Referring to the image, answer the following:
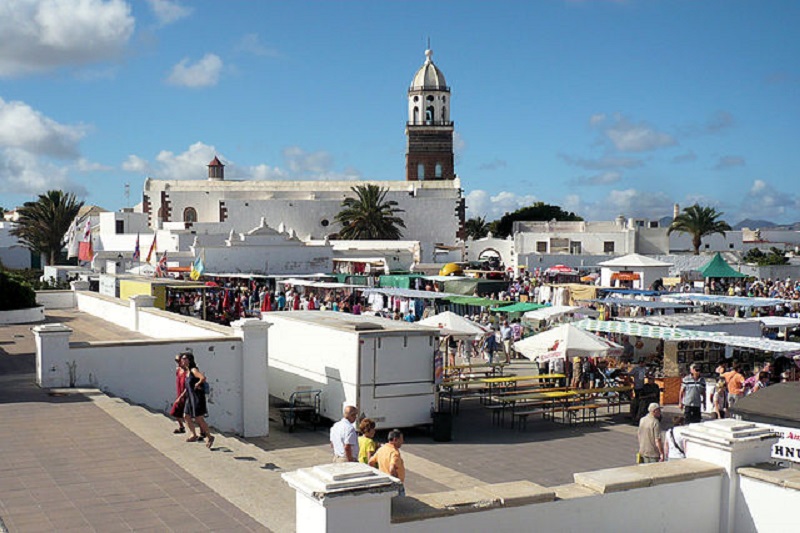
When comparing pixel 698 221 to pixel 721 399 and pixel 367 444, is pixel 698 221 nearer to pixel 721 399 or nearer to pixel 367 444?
pixel 721 399

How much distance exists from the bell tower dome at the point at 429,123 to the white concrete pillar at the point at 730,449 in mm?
72931

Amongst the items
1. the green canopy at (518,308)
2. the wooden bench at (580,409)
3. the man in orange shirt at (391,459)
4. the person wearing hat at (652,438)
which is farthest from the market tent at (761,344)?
the man in orange shirt at (391,459)

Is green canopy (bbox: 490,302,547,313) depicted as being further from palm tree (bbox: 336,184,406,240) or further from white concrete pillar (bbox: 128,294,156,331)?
palm tree (bbox: 336,184,406,240)

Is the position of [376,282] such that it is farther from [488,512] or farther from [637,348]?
[488,512]

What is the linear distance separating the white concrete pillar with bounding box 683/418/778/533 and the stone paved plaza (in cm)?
357

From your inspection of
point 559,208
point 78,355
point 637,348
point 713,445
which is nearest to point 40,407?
point 78,355

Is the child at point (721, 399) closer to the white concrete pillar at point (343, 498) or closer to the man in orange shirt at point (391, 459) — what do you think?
the man in orange shirt at point (391, 459)

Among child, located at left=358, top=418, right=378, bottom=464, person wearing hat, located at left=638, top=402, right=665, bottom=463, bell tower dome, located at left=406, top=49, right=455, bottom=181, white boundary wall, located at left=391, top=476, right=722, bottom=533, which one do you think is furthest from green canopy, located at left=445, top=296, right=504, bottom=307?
bell tower dome, located at left=406, top=49, right=455, bottom=181

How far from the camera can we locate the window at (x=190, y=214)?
237ft

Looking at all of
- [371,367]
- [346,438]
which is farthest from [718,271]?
[346,438]

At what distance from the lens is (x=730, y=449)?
679cm

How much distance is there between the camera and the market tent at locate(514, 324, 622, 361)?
16891mm

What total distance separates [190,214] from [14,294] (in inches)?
1953

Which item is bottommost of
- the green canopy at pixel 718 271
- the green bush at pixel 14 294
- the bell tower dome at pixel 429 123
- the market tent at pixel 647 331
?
the market tent at pixel 647 331
